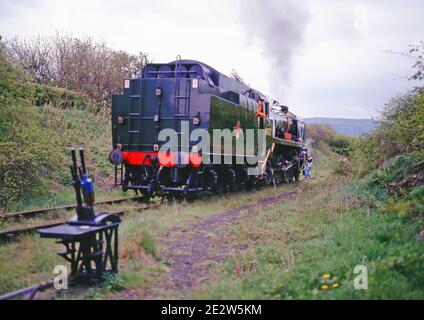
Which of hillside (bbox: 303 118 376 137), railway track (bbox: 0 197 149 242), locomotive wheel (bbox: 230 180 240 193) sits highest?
hillside (bbox: 303 118 376 137)

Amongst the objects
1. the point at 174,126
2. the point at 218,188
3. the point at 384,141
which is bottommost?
the point at 218,188

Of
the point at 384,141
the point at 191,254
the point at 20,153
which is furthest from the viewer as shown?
the point at 384,141

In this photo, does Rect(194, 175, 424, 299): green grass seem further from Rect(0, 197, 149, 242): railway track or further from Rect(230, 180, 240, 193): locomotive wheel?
Rect(230, 180, 240, 193): locomotive wheel

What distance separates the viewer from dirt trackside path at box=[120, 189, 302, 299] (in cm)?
505

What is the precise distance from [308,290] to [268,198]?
885 cm

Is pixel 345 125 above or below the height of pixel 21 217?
above

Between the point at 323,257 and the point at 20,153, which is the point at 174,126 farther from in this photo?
the point at 323,257

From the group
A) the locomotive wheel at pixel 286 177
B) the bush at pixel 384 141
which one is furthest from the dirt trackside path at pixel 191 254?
the locomotive wheel at pixel 286 177

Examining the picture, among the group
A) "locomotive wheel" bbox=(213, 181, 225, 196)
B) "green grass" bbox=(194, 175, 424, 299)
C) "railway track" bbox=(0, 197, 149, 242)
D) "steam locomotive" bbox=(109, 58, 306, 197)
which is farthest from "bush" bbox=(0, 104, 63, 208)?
"green grass" bbox=(194, 175, 424, 299)

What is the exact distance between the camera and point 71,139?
55.8ft

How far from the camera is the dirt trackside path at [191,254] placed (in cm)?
505

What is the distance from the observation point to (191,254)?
6.51m

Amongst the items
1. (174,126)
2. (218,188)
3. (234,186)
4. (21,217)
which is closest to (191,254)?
(21,217)

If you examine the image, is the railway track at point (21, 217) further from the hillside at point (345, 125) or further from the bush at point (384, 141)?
the hillside at point (345, 125)
